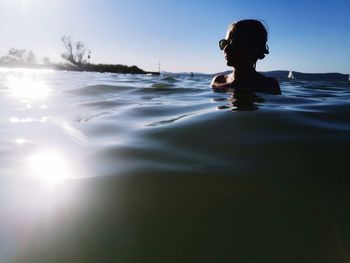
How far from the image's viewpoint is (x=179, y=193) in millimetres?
1272

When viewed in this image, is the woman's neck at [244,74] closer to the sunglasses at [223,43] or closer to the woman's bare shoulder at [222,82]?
the woman's bare shoulder at [222,82]

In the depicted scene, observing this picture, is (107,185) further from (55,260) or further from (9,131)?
(9,131)

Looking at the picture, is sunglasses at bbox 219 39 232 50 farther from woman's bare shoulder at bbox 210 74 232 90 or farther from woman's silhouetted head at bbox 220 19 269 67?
woman's bare shoulder at bbox 210 74 232 90

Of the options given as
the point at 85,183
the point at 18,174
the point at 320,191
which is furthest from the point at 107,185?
the point at 320,191

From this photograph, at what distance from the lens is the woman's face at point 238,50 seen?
4801 millimetres

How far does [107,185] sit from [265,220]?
0.65 metres

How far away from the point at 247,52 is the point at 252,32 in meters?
0.31

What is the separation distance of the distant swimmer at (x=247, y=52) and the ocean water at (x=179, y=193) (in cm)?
272

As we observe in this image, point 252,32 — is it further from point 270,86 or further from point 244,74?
point 270,86

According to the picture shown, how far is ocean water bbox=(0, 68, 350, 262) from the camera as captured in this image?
927 millimetres

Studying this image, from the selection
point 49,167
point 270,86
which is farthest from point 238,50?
point 49,167

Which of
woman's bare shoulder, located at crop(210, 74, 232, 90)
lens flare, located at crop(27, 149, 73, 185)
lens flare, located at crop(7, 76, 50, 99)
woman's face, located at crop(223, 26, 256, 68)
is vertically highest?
woman's face, located at crop(223, 26, 256, 68)

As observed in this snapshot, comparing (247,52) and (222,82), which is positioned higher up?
(247,52)

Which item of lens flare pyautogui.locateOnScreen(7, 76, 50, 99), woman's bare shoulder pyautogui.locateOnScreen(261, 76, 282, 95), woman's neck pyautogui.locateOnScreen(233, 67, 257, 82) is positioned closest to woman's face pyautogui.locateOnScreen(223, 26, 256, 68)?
woman's neck pyautogui.locateOnScreen(233, 67, 257, 82)
